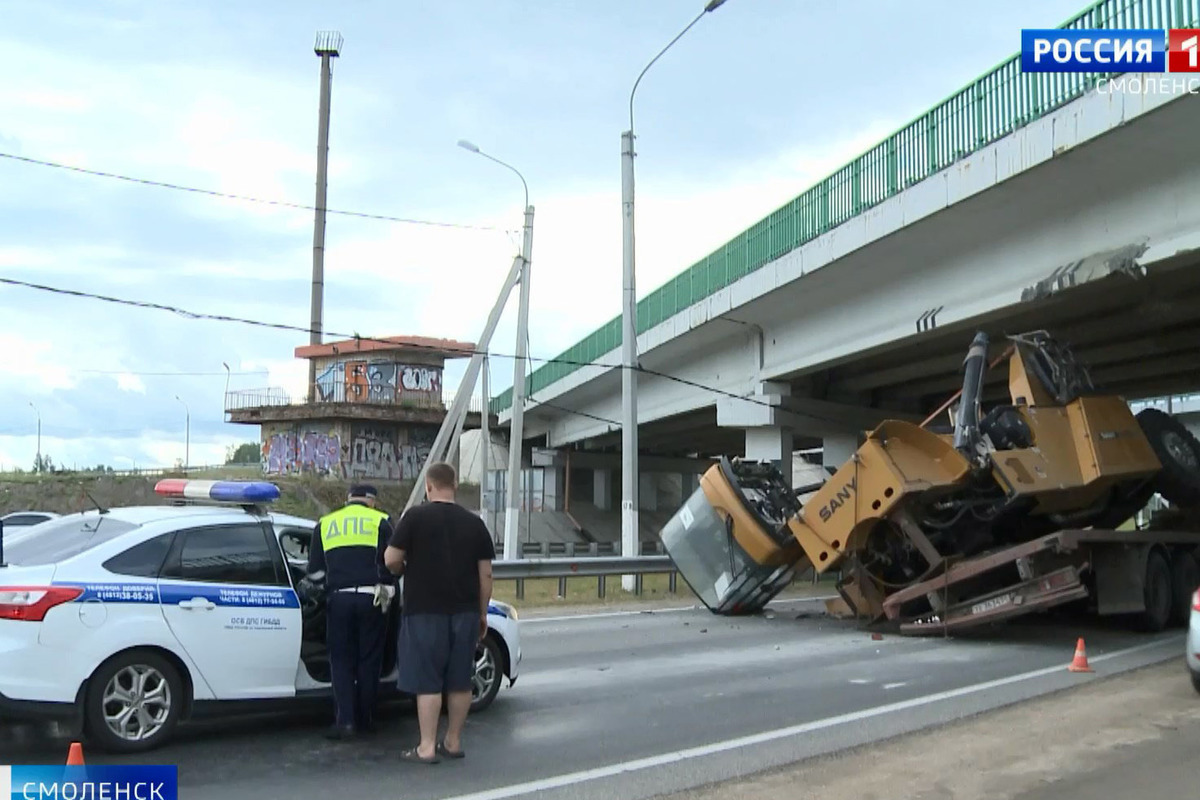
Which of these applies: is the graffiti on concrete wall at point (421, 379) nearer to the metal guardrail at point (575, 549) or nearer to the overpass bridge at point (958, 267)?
the metal guardrail at point (575, 549)

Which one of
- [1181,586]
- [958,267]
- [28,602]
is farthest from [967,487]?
[28,602]

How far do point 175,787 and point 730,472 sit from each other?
9122mm

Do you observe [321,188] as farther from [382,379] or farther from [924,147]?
[924,147]

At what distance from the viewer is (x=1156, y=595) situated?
12.9 meters

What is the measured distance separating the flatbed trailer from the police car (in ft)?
23.8

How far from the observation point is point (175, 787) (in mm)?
→ 5613

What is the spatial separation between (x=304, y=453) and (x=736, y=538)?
4066cm

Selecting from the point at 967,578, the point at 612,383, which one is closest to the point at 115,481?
the point at 612,383

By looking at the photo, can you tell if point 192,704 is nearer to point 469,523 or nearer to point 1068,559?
point 469,523

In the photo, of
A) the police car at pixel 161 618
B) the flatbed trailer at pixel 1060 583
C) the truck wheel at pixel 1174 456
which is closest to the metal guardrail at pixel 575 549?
the truck wheel at pixel 1174 456

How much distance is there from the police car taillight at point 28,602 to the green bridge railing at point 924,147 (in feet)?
37.8

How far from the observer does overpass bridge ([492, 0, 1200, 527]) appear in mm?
12695

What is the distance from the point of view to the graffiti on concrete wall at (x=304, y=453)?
50.3 m

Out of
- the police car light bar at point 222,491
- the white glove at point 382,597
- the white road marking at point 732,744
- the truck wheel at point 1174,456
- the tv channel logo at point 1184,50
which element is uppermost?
the tv channel logo at point 1184,50
